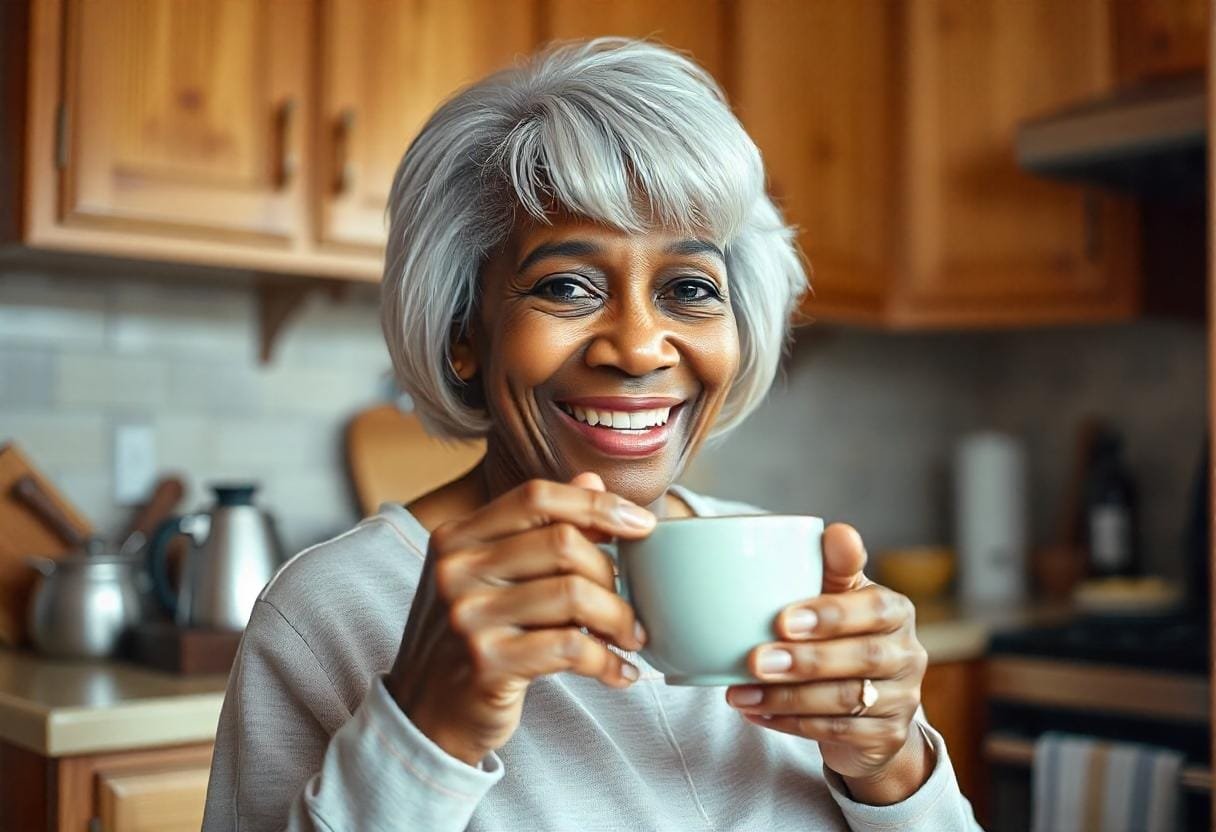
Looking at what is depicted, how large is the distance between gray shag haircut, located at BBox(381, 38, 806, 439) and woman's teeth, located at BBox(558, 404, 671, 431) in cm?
13

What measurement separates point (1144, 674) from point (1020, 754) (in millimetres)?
270

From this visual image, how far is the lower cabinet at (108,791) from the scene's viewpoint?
5.07ft

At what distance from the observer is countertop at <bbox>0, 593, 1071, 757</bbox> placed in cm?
152

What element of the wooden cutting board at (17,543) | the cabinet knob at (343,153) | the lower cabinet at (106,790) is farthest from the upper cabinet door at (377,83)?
the lower cabinet at (106,790)

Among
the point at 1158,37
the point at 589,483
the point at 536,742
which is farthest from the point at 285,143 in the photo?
the point at 1158,37

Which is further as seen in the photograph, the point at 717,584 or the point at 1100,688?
the point at 1100,688

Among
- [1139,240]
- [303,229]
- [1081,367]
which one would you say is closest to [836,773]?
[303,229]

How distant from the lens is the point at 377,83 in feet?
7.02

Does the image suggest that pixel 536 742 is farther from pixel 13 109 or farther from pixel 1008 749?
pixel 1008 749

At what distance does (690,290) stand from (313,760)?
0.42 metres

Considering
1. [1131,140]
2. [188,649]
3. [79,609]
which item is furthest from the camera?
[1131,140]

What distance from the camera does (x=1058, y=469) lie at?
3.25m

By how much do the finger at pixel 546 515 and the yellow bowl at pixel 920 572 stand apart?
233 centimetres

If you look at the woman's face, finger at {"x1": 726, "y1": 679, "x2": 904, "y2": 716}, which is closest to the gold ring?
finger at {"x1": 726, "y1": 679, "x2": 904, "y2": 716}
